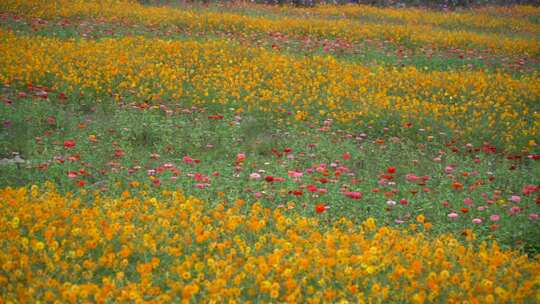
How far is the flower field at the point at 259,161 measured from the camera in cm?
373

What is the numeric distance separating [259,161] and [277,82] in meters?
3.52

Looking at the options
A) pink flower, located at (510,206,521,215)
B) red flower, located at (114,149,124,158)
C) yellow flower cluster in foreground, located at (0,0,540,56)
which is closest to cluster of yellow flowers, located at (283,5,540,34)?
yellow flower cluster in foreground, located at (0,0,540,56)

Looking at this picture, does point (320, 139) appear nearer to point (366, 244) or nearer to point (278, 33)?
point (366, 244)

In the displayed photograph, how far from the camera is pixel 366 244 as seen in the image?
13.9ft

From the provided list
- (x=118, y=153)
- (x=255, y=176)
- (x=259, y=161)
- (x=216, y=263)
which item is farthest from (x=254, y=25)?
(x=216, y=263)

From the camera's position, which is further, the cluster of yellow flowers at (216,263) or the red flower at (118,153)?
the red flower at (118,153)

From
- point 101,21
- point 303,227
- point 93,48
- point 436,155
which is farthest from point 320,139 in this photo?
point 101,21

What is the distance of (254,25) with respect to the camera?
15375mm

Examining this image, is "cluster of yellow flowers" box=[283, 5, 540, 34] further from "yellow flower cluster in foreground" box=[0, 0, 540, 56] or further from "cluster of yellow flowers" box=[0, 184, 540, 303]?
"cluster of yellow flowers" box=[0, 184, 540, 303]

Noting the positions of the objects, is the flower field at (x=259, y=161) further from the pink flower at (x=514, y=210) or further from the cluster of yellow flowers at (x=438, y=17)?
the cluster of yellow flowers at (x=438, y=17)

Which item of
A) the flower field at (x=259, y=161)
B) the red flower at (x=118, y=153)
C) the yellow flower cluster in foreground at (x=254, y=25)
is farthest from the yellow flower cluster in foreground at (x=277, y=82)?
the yellow flower cluster in foreground at (x=254, y=25)

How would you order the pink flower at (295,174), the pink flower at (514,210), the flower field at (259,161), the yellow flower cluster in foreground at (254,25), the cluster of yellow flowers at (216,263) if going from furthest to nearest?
the yellow flower cluster in foreground at (254,25), the pink flower at (295,174), the pink flower at (514,210), the flower field at (259,161), the cluster of yellow flowers at (216,263)

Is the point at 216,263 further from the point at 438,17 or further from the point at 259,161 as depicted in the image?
the point at 438,17

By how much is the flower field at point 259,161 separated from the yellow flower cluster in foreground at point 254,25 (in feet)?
0.30
